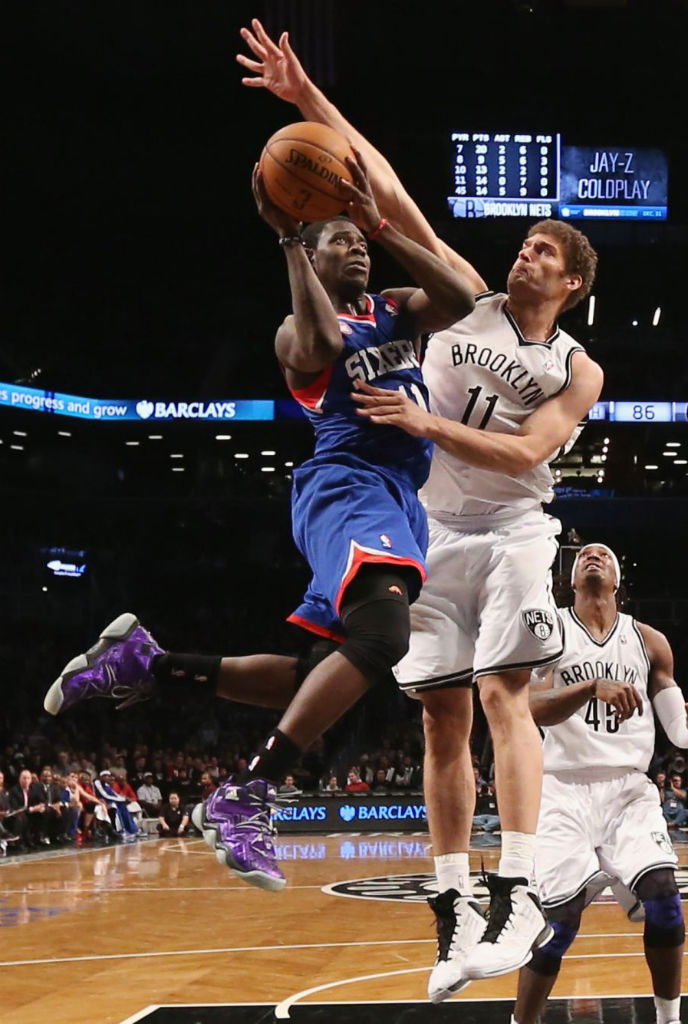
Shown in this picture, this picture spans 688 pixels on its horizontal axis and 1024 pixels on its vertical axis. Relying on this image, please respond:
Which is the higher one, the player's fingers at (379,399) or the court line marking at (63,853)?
the player's fingers at (379,399)

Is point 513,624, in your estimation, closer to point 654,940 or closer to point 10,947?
point 654,940

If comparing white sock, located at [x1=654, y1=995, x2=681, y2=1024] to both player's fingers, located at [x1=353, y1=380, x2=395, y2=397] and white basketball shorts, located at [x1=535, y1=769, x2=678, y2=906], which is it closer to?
white basketball shorts, located at [x1=535, y1=769, x2=678, y2=906]

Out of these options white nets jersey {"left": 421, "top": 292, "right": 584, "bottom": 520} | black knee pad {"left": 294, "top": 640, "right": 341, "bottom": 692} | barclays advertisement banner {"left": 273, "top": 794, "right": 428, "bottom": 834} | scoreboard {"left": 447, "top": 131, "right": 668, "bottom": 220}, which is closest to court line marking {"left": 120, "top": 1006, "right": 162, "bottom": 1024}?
black knee pad {"left": 294, "top": 640, "right": 341, "bottom": 692}

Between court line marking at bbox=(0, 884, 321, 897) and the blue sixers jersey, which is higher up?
the blue sixers jersey

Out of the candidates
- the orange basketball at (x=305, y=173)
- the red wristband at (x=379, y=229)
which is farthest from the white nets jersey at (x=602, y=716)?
the orange basketball at (x=305, y=173)

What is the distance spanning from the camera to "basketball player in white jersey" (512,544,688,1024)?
19.2ft

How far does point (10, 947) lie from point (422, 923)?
11.0 feet

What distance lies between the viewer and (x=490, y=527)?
15.9 feet

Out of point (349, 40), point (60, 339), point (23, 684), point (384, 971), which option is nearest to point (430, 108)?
point (349, 40)

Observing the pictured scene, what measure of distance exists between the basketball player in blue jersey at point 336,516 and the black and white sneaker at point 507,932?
3.01 ft

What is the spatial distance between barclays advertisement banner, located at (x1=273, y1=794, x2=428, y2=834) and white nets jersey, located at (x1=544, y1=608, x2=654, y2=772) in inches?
600

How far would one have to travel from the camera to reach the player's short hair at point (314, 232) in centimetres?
434

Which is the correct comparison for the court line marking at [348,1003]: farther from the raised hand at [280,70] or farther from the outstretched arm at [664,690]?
the raised hand at [280,70]

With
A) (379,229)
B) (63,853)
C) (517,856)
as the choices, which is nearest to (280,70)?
(379,229)
